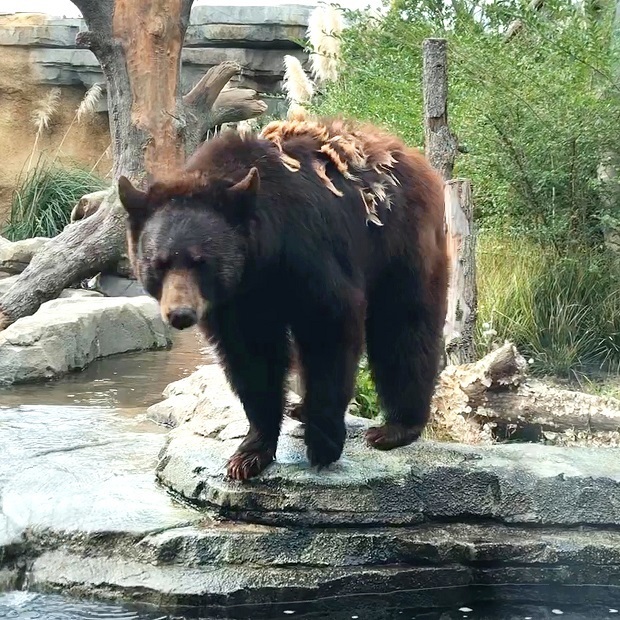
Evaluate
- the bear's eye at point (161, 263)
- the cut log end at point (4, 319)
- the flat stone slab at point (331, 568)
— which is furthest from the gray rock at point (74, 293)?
the bear's eye at point (161, 263)

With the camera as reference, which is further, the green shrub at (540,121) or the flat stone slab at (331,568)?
the green shrub at (540,121)

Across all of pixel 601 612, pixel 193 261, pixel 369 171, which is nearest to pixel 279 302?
pixel 193 261

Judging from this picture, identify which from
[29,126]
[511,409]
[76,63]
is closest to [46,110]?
[29,126]

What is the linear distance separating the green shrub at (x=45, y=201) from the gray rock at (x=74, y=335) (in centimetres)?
623

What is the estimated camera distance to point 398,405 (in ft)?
15.7

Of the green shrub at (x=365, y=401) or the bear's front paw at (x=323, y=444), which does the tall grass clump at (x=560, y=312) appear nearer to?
the green shrub at (x=365, y=401)

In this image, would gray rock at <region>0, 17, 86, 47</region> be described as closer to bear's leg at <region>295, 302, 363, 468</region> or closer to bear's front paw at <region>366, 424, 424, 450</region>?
bear's front paw at <region>366, 424, 424, 450</region>

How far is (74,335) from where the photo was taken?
8758 millimetres

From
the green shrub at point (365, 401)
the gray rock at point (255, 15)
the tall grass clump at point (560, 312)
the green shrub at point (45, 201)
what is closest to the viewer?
the green shrub at point (365, 401)

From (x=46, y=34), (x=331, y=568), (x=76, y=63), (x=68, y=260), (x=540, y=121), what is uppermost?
(x=46, y=34)

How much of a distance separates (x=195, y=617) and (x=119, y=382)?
448cm

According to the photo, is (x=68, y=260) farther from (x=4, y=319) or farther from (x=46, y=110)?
(x=46, y=110)

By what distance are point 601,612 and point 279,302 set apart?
197cm

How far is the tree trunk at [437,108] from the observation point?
6926 mm
